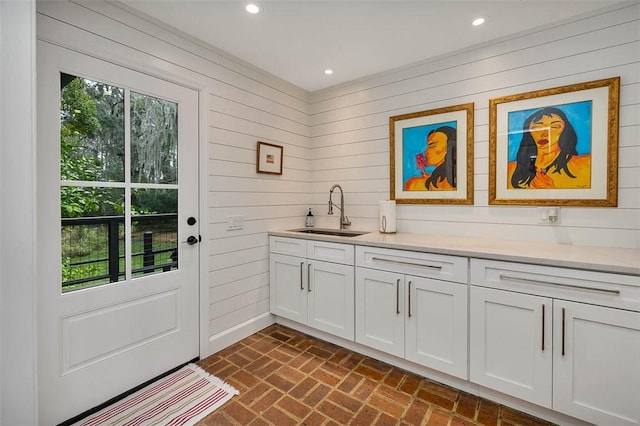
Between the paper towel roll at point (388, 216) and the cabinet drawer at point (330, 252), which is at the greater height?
the paper towel roll at point (388, 216)

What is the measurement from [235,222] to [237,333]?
0.99 metres

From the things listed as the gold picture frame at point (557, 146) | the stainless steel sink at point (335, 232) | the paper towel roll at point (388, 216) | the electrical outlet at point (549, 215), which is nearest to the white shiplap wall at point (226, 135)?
the stainless steel sink at point (335, 232)

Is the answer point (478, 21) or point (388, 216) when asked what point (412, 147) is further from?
point (478, 21)

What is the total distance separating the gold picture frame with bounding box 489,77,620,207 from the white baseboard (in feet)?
7.59

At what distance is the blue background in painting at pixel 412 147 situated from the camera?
2.59m

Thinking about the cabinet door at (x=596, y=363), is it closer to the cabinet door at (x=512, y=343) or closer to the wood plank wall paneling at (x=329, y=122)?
the cabinet door at (x=512, y=343)

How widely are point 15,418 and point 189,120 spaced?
188cm

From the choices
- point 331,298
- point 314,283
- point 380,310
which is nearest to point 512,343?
point 380,310

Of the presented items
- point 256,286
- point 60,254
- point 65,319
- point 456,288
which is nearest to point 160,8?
point 60,254

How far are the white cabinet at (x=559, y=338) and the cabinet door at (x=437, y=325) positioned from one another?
7 cm

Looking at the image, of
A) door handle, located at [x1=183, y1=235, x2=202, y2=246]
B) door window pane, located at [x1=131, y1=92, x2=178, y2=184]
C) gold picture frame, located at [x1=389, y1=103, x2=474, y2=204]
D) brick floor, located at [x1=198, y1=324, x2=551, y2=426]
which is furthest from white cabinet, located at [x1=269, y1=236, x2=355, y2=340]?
door window pane, located at [x1=131, y1=92, x2=178, y2=184]

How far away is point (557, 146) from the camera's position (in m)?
2.03

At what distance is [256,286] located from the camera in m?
2.77

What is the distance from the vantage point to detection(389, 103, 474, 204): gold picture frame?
2.40 m
